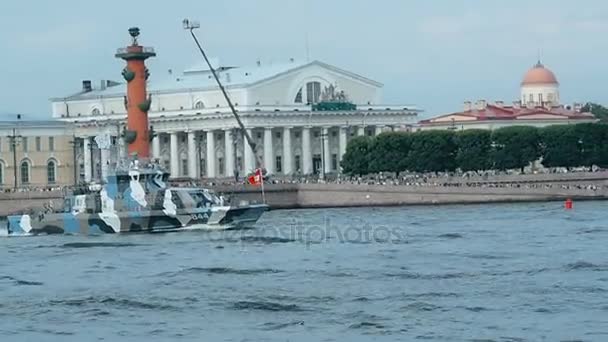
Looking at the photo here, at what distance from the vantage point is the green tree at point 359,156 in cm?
8312

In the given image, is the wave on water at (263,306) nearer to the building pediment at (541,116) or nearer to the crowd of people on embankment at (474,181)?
the crowd of people on embankment at (474,181)

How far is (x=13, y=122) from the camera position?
88.9 m

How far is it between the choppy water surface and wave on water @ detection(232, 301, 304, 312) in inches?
0.9

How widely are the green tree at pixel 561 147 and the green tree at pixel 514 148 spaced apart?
0.42 metres

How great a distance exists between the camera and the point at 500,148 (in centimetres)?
8044

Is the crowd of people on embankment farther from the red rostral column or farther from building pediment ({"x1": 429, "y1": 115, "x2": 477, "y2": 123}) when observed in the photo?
building pediment ({"x1": 429, "y1": 115, "x2": 477, "y2": 123})

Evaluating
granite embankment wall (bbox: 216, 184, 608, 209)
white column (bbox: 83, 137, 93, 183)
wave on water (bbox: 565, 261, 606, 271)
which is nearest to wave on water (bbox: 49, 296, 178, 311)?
wave on water (bbox: 565, 261, 606, 271)

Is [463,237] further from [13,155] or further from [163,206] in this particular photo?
[13,155]

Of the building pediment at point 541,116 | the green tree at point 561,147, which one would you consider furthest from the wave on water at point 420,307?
the building pediment at point 541,116

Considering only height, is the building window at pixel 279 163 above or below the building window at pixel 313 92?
below

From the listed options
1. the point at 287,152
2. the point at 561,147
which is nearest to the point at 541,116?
the point at 287,152

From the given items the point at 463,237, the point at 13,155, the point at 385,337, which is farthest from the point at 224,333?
the point at 13,155

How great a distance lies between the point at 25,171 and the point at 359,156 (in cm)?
1639

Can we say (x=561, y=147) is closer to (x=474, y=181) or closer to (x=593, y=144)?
(x=593, y=144)
